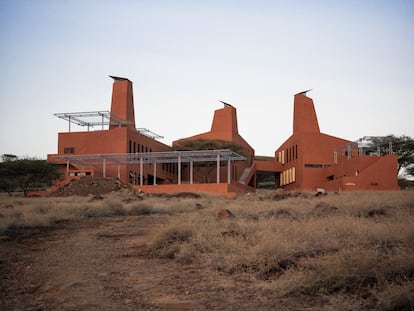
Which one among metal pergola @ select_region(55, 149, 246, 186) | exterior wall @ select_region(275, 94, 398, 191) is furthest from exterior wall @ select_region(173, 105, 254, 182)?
metal pergola @ select_region(55, 149, 246, 186)

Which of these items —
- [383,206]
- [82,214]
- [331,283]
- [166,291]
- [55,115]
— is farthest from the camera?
[55,115]

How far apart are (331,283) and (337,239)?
2891 millimetres

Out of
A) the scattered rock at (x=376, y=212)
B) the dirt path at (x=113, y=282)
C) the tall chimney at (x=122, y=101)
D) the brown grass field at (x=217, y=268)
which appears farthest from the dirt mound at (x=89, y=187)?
the scattered rock at (x=376, y=212)

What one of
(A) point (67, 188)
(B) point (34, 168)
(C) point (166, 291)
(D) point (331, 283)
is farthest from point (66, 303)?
(B) point (34, 168)

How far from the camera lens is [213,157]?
155 ft

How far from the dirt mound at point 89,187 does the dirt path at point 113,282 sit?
24.4 m

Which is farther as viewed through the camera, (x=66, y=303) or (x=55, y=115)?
(x=55, y=115)

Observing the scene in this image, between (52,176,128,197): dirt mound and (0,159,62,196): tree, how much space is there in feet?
12.9

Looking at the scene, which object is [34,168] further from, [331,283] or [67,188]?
[331,283]

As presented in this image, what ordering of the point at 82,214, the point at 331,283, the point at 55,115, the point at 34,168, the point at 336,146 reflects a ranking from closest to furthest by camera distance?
the point at 331,283 → the point at 82,214 → the point at 34,168 → the point at 55,115 → the point at 336,146

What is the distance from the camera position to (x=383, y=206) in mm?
17328

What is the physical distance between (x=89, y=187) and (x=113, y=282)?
30.5 m

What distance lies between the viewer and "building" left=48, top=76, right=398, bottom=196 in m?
42.0

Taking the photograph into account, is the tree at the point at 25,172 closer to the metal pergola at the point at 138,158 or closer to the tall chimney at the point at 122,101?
the metal pergola at the point at 138,158
